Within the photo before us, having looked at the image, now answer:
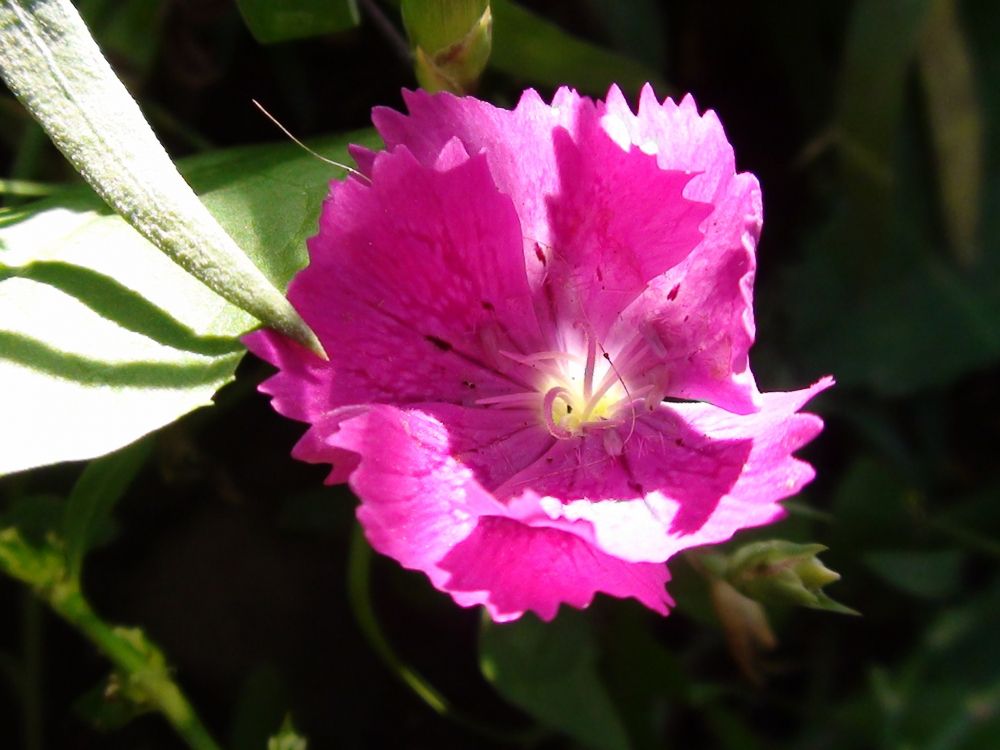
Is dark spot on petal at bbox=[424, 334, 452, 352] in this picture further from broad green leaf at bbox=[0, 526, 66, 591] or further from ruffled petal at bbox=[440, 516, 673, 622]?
broad green leaf at bbox=[0, 526, 66, 591]

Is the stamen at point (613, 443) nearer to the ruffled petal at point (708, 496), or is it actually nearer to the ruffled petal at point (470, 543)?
the ruffled petal at point (708, 496)

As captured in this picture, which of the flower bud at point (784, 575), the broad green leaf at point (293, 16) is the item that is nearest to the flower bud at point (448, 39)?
the broad green leaf at point (293, 16)

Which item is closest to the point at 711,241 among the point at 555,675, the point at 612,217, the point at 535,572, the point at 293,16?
the point at 612,217

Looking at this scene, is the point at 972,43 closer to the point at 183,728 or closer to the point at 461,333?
the point at 461,333

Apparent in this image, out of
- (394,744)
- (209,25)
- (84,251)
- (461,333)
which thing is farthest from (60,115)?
(394,744)

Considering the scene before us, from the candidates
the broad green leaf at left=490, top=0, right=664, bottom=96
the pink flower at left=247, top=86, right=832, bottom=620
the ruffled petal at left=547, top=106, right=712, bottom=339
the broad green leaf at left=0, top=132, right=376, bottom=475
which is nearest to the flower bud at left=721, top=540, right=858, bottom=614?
the pink flower at left=247, top=86, right=832, bottom=620

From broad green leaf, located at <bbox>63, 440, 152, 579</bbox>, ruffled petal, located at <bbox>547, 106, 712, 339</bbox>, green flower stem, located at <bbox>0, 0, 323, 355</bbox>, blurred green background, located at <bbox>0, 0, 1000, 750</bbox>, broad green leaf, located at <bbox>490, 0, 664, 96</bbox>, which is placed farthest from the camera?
blurred green background, located at <bbox>0, 0, 1000, 750</bbox>

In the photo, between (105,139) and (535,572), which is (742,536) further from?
(105,139)
